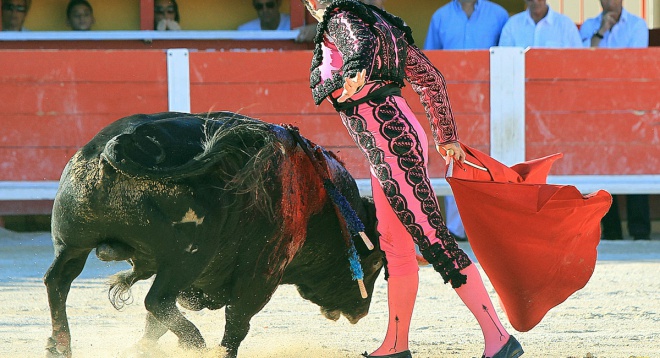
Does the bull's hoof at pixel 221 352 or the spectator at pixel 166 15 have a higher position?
the spectator at pixel 166 15

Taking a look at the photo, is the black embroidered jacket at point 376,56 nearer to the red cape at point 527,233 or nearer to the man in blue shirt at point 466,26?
the red cape at point 527,233

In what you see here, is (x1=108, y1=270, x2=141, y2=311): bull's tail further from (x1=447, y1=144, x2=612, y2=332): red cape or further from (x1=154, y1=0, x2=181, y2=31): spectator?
(x1=154, y1=0, x2=181, y2=31): spectator

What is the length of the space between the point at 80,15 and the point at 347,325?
5.21m

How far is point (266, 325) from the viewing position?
4.07 metres

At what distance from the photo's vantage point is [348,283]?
338 cm

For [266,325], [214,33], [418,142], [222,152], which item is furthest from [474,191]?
[214,33]

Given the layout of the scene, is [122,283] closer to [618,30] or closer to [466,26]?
[466,26]

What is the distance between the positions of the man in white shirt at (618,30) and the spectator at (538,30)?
26cm

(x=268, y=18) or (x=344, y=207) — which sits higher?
(x=268, y=18)

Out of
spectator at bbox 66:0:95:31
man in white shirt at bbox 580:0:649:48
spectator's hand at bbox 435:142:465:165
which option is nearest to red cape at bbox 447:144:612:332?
spectator's hand at bbox 435:142:465:165

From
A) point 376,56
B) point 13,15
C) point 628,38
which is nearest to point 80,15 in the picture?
point 13,15

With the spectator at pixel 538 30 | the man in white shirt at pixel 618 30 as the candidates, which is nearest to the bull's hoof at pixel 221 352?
the spectator at pixel 538 30

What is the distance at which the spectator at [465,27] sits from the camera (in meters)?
7.76

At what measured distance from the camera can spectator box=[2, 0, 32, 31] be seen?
27.6 ft
